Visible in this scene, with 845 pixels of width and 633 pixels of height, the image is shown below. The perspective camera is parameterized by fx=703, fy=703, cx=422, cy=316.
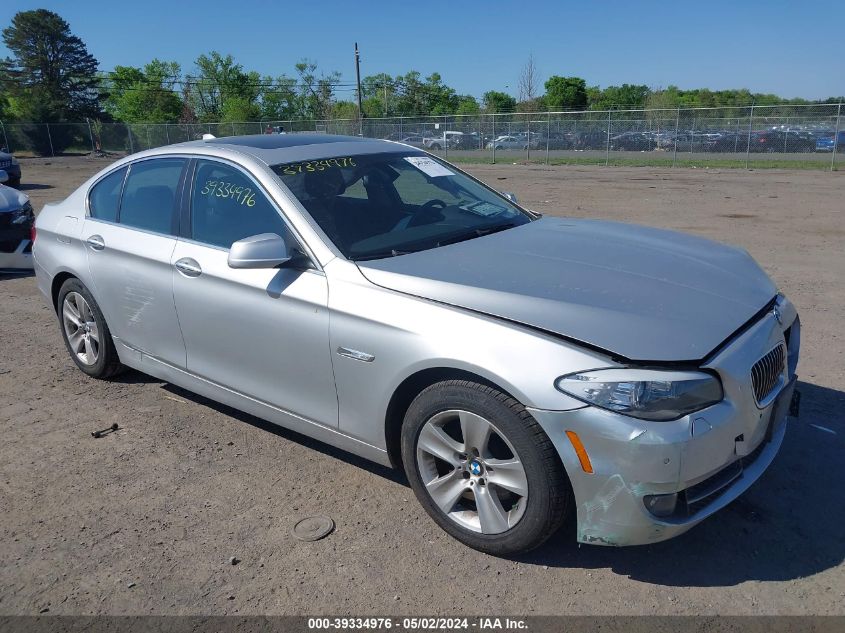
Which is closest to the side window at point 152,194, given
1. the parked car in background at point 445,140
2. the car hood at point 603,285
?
the car hood at point 603,285

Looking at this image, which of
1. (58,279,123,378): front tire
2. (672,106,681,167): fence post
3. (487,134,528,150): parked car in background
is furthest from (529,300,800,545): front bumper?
(487,134,528,150): parked car in background

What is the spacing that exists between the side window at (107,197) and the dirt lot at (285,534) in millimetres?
1234

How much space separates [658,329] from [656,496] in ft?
2.05

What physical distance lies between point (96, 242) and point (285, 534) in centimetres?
256

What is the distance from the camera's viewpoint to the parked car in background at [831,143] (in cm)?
2561

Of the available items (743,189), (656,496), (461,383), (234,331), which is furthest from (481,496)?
(743,189)

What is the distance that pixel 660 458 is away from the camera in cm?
251

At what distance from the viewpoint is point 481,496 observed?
2965 millimetres

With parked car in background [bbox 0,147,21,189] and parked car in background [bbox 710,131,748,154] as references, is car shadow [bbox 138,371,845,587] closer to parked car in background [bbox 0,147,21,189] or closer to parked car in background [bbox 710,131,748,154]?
parked car in background [bbox 0,147,21,189]

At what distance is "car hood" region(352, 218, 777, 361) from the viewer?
270 centimetres

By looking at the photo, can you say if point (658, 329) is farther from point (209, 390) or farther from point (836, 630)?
point (209, 390)

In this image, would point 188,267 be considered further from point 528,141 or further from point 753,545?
point 528,141

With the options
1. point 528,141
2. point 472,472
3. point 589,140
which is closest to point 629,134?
point 589,140

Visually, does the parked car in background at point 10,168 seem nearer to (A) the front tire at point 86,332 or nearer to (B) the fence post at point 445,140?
(A) the front tire at point 86,332
